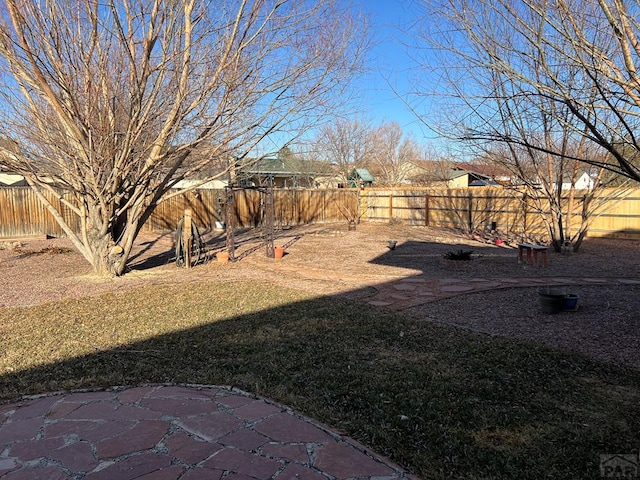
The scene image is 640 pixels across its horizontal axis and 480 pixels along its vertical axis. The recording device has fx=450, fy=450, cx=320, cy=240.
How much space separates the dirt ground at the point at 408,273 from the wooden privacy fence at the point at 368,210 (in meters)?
1.12

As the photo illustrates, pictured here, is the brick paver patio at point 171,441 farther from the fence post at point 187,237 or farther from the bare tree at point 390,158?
the bare tree at point 390,158

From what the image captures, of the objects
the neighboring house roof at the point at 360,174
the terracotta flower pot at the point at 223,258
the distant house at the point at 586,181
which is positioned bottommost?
the terracotta flower pot at the point at 223,258

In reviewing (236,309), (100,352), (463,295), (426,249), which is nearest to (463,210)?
(426,249)

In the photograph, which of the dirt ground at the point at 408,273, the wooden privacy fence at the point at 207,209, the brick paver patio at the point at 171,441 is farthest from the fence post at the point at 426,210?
the brick paver patio at the point at 171,441

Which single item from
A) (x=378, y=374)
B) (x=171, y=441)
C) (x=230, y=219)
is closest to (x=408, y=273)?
(x=230, y=219)

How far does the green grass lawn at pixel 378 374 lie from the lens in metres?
2.48

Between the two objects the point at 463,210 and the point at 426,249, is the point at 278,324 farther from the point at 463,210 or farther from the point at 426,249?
the point at 463,210

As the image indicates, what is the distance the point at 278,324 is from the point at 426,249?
766cm

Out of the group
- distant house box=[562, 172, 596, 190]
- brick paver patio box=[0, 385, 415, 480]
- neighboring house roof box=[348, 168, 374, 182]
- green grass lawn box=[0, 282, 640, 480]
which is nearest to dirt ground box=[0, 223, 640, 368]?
green grass lawn box=[0, 282, 640, 480]

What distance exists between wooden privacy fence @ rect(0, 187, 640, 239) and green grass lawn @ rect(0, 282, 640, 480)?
7726 millimetres

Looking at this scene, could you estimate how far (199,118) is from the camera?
7410mm

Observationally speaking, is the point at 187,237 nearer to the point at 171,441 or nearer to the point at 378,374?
the point at 378,374

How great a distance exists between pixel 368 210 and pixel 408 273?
12.9 metres

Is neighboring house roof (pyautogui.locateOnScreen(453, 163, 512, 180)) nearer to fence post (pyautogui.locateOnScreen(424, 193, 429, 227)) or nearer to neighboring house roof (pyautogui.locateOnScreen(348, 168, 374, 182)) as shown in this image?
fence post (pyautogui.locateOnScreen(424, 193, 429, 227))
